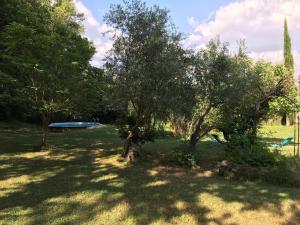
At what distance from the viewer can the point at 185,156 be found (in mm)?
9711

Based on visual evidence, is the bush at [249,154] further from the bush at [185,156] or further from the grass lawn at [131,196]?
the bush at [185,156]

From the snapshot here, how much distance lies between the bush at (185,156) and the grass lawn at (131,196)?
0.34 m

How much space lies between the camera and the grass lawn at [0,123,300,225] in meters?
5.33

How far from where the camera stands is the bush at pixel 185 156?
958 cm

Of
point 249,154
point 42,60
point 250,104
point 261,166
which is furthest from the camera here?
point 42,60

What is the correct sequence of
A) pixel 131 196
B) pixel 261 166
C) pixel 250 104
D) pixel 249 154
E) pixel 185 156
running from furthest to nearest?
pixel 250 104 → pixel 185 156 → pixel 249 154 → pixel 261 166 → pixel 131 196

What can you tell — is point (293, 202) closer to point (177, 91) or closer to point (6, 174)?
point (177, 91)

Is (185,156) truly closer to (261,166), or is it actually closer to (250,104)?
(261,166)

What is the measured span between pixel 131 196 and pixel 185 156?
136 inches

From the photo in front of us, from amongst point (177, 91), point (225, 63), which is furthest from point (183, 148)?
point (225, 63)

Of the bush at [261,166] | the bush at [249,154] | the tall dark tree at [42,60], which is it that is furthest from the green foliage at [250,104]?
the tall dark tree at [42,60]

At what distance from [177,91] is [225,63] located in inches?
Answer: 64.3

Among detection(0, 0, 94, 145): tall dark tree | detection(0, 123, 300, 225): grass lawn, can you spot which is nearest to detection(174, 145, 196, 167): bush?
detection(0, 123, 300, 225): grass lawn

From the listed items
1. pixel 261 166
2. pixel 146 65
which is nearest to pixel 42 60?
pixel 146 65
